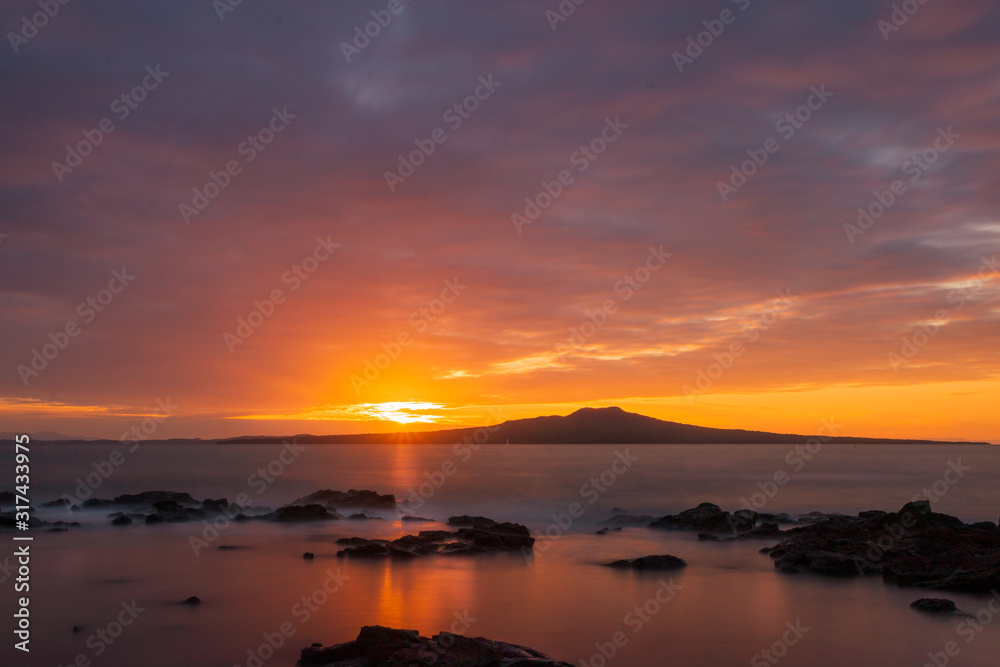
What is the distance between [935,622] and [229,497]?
5881cm

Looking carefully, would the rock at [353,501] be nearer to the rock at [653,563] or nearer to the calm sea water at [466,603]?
the calm sea water at [466,603]

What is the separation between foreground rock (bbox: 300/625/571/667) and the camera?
41.2 ft

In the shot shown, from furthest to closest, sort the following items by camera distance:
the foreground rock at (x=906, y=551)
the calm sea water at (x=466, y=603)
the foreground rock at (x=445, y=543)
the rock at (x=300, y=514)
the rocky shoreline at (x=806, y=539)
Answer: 1. the rock at (x=300, y=514)
2. the foreground rock at (x=445, y=543)
3. the rocky shoreline at (x=806, y=539)
4. the foreground rock at (x=906, y=551)
5. the calm sea water at (x=466, y=603)

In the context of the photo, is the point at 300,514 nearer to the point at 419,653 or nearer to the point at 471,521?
the point at 471,521

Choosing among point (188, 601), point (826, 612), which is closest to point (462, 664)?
point (188, 601)

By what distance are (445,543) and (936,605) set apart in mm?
18670

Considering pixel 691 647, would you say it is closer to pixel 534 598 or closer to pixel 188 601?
pixel 534 598

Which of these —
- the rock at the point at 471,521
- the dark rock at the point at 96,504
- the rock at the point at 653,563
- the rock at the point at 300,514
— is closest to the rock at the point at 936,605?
the rock at the point at 653,563

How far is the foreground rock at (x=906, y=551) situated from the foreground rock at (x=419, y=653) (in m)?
16.2

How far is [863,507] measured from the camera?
55719 millimetres

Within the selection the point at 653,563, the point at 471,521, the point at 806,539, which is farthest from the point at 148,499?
the point at 806,539

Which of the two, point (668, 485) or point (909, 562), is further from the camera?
point (668, 485)

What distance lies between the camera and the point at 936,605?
19344mm

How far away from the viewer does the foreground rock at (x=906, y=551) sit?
73.7 ft
